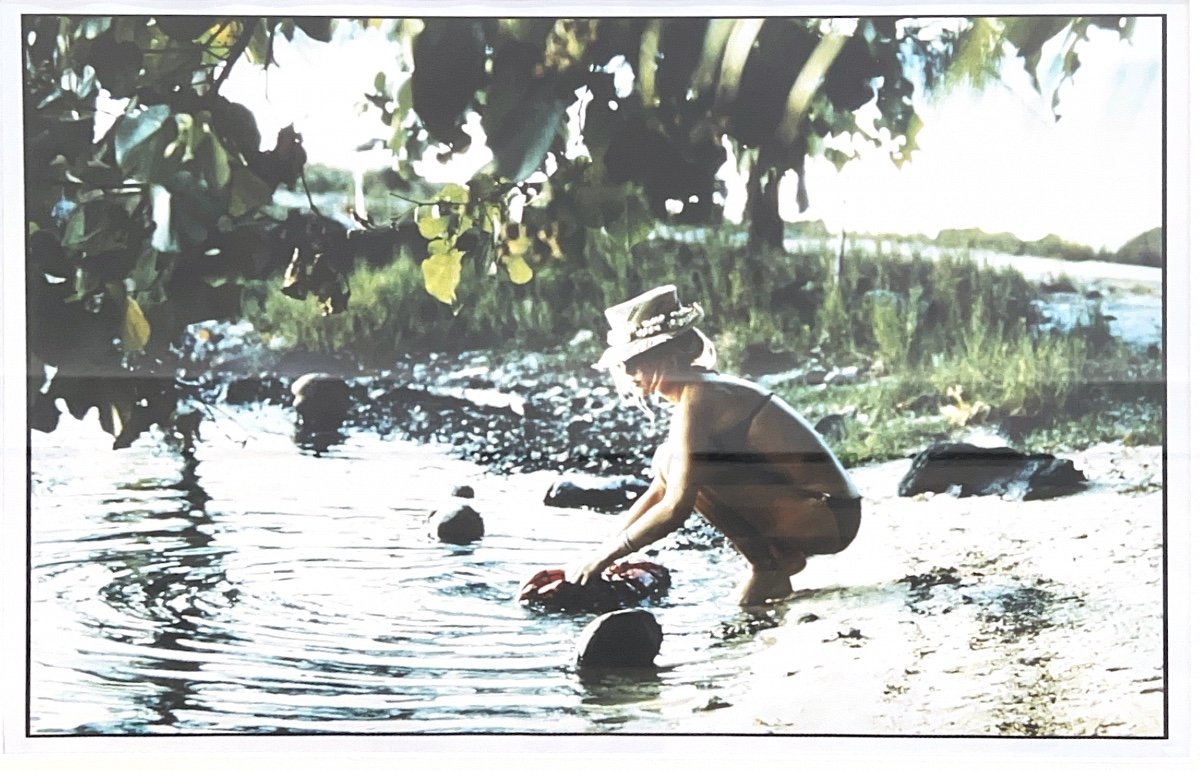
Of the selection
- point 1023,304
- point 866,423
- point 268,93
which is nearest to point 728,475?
point 866,423

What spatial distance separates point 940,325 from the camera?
167 cm

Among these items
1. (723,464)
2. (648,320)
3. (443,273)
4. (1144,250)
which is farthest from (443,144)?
(1144,250)

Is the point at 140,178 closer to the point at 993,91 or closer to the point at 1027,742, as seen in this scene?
the point at 993,91

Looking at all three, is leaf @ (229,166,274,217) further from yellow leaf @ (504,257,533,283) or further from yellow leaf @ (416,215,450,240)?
yellow leaf @ (504,257,533,283)

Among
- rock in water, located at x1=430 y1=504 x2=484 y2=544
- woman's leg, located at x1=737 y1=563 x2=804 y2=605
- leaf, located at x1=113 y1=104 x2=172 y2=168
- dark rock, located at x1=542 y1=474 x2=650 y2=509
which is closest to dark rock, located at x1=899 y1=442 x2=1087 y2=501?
woman's leg, located at x1=737 y1=563 x2=804 y2=605

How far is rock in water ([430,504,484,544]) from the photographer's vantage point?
166cm

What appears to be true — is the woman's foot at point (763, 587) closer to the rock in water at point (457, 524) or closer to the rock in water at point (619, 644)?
the rock in water at point (619, 644)

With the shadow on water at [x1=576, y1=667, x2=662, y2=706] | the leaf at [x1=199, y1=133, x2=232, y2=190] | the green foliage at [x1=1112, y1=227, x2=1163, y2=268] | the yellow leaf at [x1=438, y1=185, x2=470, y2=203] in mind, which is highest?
the leaf at [x1=199, y1=133, x2=232, y2=190]

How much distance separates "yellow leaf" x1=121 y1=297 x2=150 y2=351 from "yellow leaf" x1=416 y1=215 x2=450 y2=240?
0.47m

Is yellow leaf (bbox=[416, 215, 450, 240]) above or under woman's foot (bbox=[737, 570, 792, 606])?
above

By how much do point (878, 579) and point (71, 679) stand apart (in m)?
1.32

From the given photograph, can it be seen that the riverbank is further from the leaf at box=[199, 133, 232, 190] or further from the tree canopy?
the leaf at box=[199, 133, 232, 190]

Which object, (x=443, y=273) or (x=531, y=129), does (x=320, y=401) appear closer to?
(x=443, y=273)

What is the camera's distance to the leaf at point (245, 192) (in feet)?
5.45
